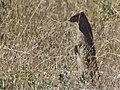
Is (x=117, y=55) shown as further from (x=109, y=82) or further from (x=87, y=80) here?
(x=87, y=80)

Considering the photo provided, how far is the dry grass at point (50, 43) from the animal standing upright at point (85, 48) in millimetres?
87

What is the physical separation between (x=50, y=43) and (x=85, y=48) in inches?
23.8

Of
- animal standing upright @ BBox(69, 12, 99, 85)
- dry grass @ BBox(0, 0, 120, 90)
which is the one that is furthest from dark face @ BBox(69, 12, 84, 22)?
dry grass @ BBox(0, 0, 120, 90)

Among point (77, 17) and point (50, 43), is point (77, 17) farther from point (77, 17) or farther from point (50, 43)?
point (50, 43)

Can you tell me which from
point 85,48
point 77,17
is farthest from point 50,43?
point 85,48

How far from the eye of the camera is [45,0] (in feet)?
Answer: 24.0

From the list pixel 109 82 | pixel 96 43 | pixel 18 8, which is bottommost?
pixel 109 82

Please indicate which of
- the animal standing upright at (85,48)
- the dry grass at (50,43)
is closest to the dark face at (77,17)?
the animal standing upright at (85,48)

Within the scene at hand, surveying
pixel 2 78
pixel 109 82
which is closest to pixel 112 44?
pixel 109 82

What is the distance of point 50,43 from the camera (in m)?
5.92

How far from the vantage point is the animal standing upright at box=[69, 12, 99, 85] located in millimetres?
5074

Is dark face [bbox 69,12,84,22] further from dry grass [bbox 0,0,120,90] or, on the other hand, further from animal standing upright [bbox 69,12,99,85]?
dry grass [bbox 0,0,120,90]

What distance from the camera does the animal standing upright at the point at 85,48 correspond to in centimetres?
507

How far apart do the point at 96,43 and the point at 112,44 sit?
0.67 ft
